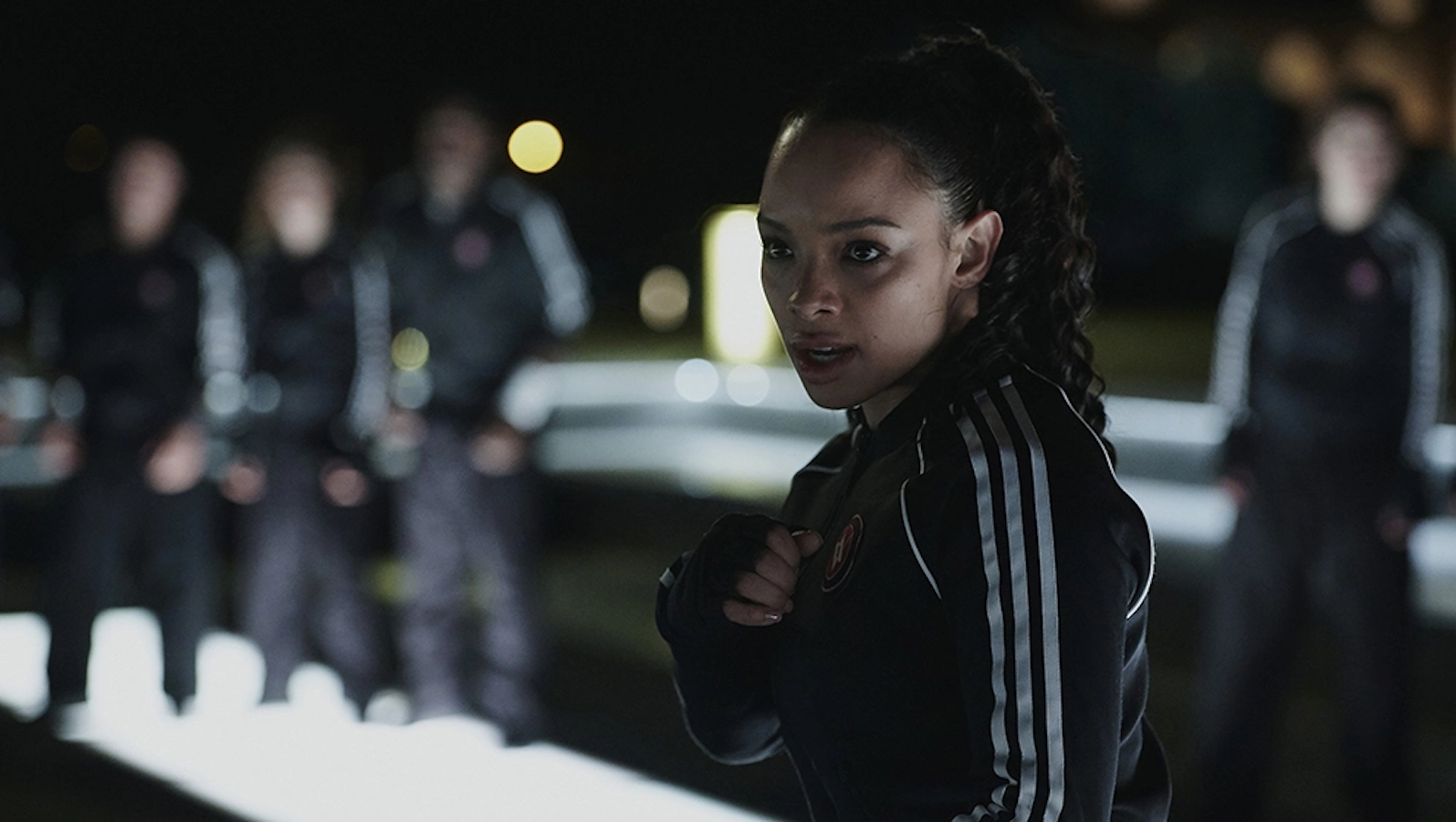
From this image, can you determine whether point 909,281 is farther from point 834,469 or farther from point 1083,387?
point 834,469

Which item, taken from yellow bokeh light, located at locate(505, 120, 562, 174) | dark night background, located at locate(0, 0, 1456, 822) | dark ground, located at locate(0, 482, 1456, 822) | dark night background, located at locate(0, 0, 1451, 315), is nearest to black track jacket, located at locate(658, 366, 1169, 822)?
dark ground, located at locate(0, 482, 1456, 822)

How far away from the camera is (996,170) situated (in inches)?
49.1

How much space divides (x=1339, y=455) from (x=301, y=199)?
292 cm

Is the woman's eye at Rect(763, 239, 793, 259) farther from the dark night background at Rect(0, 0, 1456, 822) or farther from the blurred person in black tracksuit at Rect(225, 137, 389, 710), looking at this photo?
the dark night background at Rect(0, 0, 1456, 822)

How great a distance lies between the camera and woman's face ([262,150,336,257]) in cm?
488

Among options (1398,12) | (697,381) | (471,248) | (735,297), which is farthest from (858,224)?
(1398,12)

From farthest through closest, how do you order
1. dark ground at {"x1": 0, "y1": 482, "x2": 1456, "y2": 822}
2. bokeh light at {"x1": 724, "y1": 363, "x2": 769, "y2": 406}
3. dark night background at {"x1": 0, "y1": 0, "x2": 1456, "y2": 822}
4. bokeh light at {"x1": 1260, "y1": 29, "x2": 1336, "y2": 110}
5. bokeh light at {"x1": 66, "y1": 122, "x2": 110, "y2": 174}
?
1. bokeh light at {"x1": 1260, "y1": 29, "x2": 1336, "y2": 110}
2. bokeh light at {"x1": 66, "y1": 122, "x2": 110, "y2": 174}
3. dark night background at {"x1": 0, "y1": 0, "x2": 1456, "y2": 822}
4. bokeh light at {"x1": 724, "y1": 363, "x2": 769, "y2": 406}
5. dark ground at {"x1": 0, "y1": 482, "x2": 1456, "y2": 822}

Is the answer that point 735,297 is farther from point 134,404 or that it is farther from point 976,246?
point 976,246

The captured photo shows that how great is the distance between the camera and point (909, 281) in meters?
1.22

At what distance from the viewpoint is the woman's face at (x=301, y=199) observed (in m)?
4.88

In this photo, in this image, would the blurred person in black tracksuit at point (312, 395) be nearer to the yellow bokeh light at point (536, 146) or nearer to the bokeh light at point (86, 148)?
the yellow bokeh light at point (536, 146)

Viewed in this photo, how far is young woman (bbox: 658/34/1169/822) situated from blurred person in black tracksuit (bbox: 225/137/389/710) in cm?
369

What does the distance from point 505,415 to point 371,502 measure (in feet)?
1.94

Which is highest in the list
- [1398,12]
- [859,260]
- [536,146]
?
[1398,12]
